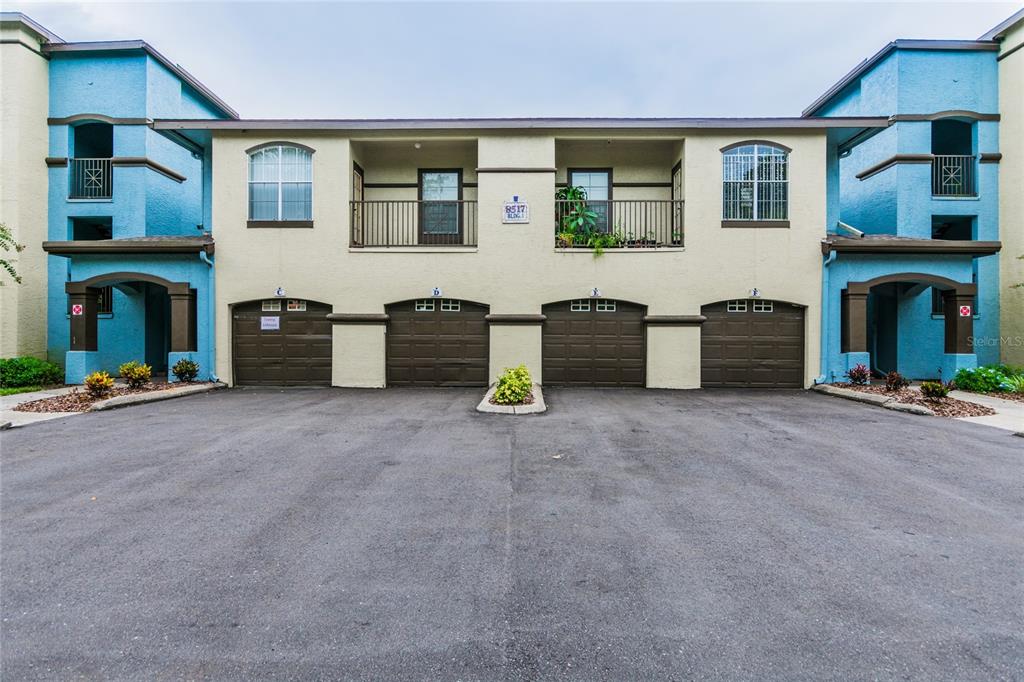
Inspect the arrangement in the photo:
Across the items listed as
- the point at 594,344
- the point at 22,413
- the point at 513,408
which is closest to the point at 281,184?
the point at 22,413

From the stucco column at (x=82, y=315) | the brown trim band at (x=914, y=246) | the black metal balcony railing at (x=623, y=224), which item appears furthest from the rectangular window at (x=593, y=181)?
the stucco column at (x=82, y=315)

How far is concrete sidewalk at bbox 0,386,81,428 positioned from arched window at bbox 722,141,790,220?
16.3 meters

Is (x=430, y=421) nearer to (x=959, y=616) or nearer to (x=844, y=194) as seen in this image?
(x=959, y=616)

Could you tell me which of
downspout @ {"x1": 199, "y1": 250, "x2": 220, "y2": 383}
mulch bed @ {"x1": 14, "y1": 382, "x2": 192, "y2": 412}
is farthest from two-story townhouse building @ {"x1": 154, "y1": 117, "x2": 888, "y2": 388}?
mulch bed @ {"x1": 14, "y1": 382, "x2": 192, "y2": 412}

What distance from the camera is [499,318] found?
13352 millimetres

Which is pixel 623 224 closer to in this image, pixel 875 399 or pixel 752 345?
pixel 752 345

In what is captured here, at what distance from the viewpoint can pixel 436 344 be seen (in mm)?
13609

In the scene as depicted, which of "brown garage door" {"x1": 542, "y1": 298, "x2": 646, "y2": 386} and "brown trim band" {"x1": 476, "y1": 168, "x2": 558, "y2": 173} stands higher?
"brown trim band" {"x1": 476, "y1": 168, "x2": 558, "y2": 173}

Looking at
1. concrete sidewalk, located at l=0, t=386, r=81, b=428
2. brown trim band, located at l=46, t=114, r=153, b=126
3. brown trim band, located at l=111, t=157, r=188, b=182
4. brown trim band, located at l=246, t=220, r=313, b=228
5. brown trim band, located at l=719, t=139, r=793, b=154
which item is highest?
brown trim band, located at l=46, t=114, r=153, b=126

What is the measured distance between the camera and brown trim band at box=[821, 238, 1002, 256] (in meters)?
12.6

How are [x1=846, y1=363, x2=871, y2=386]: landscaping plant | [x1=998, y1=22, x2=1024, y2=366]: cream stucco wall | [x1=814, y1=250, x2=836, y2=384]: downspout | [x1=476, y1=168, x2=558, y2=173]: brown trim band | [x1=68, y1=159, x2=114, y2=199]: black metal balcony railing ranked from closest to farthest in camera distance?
[x1=846, y1=363, x2=871, y2=386]: landscaping plant, [x1=814, y1=250, x2=836, y2=384]: downspout, [x1=476, y1=168, x2=558, y2=173]: brown trim band, [x1=998, y1=22, x2=1024, y2=366]: cream stucco wall, [x1=68, y1=159, x2=114, y2=199]: black metal balcony railing

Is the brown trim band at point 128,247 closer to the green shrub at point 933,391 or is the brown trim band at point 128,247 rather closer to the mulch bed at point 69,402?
the mulch bed at point 69,402

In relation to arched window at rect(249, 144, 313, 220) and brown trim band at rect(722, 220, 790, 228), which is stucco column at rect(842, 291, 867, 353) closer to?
brown trim band at rect(722, 220, 790, 228)

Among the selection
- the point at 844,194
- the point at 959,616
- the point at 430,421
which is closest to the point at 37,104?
the point at 430,421
